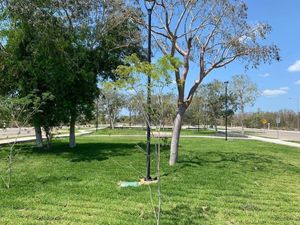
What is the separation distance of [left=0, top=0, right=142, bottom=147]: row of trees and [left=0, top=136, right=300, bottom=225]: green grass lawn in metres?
4.48

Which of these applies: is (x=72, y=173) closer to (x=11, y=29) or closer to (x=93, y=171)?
(x=93, y=171)

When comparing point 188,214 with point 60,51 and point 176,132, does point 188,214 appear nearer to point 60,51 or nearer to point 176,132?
point 176,132

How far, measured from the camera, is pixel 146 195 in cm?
818

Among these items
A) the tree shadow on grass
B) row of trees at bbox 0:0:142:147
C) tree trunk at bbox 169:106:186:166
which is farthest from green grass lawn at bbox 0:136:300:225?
row of trees at bbox 0:0:142:147

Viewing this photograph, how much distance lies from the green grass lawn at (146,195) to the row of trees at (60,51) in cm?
448

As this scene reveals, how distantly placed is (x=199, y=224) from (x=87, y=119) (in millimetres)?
15230

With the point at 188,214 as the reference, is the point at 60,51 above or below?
above

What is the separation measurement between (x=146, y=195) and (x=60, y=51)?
374 inches

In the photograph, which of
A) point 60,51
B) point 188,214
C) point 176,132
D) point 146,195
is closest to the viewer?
point 188,214

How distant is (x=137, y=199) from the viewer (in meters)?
7.84

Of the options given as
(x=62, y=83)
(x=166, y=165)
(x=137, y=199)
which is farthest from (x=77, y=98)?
(x=137, y=199)

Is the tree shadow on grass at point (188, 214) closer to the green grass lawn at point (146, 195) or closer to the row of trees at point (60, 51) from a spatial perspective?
the green grass lawn at point (146, 195)

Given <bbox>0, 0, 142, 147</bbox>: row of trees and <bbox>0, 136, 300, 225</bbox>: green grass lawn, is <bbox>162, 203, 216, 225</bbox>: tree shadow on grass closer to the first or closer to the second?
<bbox>0, 136, 300, 225</bbox>: green grass lawn

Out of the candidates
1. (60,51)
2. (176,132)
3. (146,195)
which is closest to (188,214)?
(146,195)
